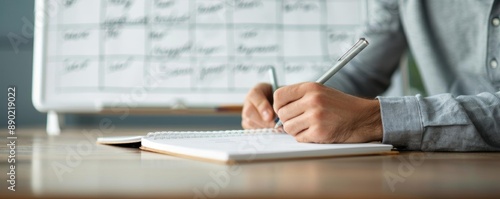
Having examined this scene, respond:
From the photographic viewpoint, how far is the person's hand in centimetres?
105

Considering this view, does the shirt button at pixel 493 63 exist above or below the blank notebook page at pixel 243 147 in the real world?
A: above

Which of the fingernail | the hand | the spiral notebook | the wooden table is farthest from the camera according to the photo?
the fingernail

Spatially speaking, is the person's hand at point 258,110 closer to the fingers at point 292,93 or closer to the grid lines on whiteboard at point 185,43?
the fingers at point 292,93

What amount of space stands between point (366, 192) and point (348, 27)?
1.40 m

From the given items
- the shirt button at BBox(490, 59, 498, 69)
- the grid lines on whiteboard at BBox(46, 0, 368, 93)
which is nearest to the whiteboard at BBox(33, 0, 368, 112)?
the grid lines on whiteboard at BBox(46, 0, 368, 93)

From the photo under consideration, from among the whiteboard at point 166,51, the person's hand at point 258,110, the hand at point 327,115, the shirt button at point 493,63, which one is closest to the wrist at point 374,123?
the hand at point 327,115

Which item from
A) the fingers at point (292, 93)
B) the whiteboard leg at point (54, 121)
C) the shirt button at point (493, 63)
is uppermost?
the shirt button at point (493, 63)

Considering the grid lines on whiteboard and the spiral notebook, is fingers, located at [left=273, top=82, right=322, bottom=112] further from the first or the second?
the grid lines on whiteboard

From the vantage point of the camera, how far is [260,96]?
1.09 meters

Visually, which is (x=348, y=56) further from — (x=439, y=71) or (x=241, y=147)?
(x=439, y=71)

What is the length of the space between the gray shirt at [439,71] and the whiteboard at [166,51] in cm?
28

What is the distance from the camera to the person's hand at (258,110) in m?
1.05

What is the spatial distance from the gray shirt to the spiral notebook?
3.1 inches

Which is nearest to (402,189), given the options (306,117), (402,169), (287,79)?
(402,169)
